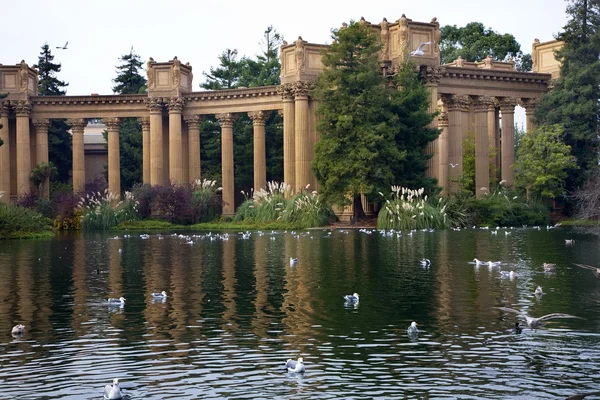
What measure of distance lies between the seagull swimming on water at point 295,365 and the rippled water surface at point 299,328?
14cm

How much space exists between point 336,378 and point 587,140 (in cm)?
5292

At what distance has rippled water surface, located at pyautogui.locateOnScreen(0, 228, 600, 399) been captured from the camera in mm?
13297

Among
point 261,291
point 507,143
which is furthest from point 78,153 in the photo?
point 261,291

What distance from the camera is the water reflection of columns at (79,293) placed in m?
18.5

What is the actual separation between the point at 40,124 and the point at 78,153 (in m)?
3.75

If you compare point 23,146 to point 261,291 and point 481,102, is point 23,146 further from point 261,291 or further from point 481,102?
point 261,291

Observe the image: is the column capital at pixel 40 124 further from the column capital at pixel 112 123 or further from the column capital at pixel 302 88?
the column capital at pixel 302 88

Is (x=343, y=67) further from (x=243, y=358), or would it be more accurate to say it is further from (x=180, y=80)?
(x=243, y=358)

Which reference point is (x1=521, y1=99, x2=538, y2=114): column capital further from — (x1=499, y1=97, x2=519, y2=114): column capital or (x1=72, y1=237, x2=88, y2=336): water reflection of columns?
(x1=72, y1=237, x2=88, y2=336): water reflection of columns

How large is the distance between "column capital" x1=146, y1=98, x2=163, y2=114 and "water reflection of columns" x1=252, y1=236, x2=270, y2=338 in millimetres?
32250

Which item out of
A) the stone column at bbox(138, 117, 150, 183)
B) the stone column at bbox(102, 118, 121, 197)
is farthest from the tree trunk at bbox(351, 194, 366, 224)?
the stone column at bbox(102, 118, 121, 197)

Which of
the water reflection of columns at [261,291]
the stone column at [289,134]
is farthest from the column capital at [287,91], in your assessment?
the water reflection of columns at [261,291]

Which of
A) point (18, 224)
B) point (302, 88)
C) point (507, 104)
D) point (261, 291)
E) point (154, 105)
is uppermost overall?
point (302, 88)

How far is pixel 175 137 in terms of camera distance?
68.9m
